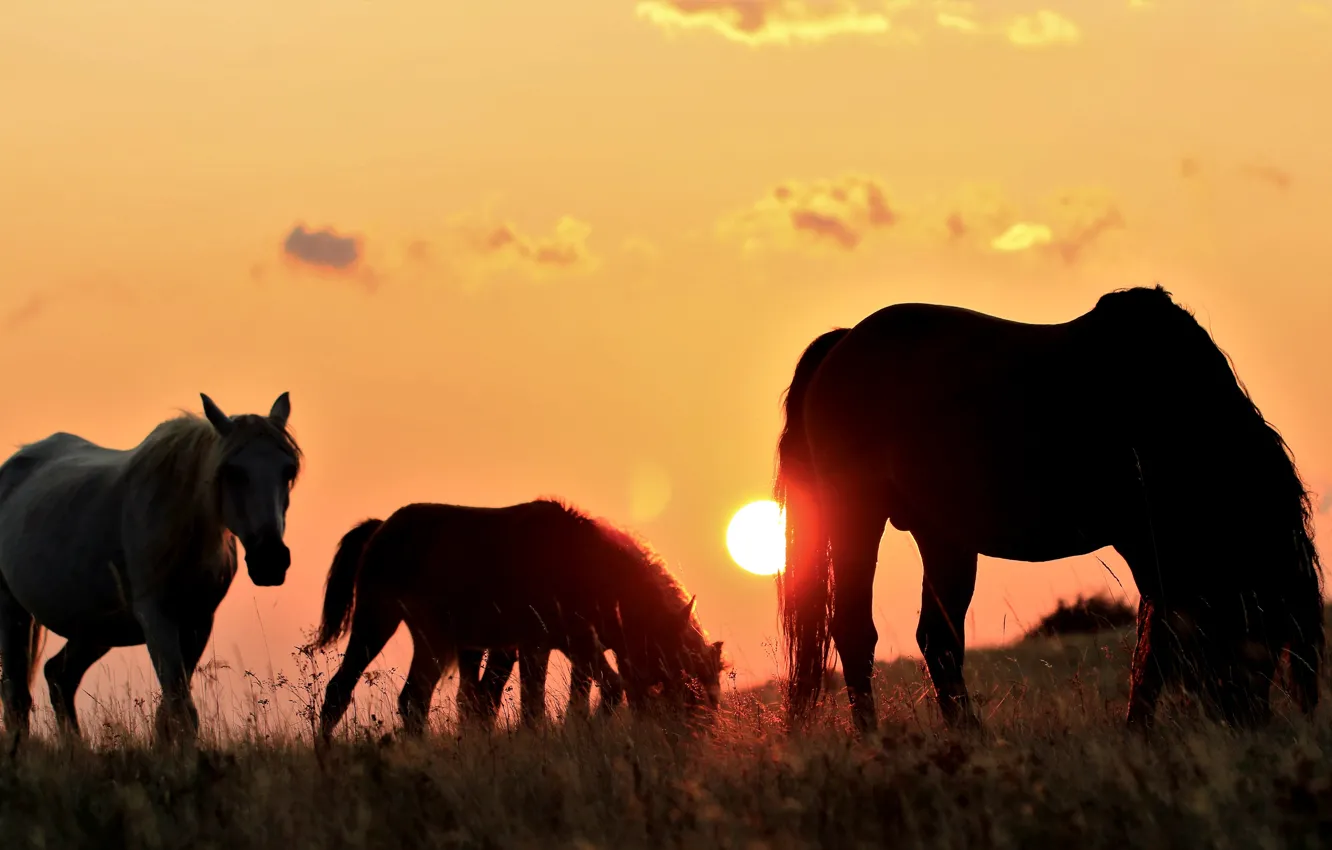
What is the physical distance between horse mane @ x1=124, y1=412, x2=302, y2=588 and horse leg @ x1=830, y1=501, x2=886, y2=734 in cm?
327

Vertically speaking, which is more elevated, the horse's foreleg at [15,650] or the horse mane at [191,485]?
the horse mane at [191,485]

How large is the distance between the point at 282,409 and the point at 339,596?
340 centimetres

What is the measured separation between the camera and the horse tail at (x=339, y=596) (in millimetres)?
11555

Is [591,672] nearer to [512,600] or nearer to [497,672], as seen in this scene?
[512,600]

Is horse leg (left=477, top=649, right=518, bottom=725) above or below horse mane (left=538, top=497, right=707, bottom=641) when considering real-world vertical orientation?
below

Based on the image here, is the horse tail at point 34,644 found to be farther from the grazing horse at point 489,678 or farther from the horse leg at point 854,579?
the horse leg at point 854,579

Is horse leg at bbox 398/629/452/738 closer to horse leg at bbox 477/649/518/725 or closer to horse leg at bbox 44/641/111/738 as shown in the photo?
horse leg at bbox 477/649/518/725

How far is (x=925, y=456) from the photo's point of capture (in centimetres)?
754

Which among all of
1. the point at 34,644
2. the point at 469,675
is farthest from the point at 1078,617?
the point at 34,644

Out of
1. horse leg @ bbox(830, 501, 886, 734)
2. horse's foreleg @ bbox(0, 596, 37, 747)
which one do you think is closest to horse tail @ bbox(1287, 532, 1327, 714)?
horse leg @ bbox(830, 501, 886, 734)

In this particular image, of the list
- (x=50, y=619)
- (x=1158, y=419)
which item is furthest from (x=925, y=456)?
(x=50, y=619)

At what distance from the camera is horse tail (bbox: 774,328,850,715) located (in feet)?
27.4

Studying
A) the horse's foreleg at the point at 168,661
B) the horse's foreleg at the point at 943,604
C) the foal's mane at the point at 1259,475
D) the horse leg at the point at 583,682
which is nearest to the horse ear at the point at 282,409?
the horse's foreleg at the point at 168,661

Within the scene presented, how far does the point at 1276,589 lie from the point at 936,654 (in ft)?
7.13
